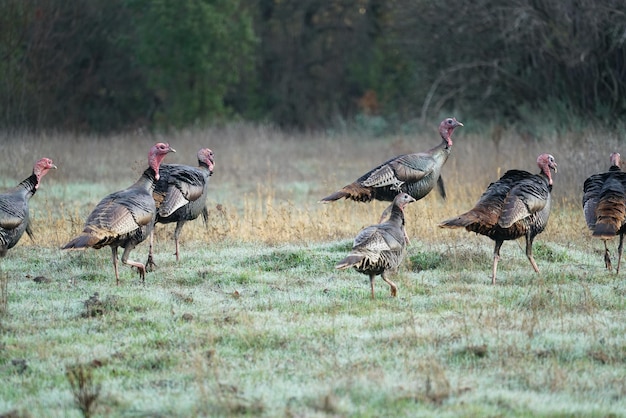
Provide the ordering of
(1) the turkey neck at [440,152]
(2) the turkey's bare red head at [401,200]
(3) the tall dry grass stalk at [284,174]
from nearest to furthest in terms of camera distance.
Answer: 1. (2) the turkey's bare red head at [401,200]
2. (1) the turkey neck at [440,152]
3. (3) the tall dry grass stalk at [284,174]

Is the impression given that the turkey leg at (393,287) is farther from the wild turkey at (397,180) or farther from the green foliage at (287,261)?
the wild turkey at (397,180)

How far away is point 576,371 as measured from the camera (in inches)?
249

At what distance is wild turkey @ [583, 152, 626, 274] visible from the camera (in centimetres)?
890

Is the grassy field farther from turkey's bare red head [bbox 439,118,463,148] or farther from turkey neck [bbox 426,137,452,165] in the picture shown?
turkey's bare red head [bbox 439,118,463,148]

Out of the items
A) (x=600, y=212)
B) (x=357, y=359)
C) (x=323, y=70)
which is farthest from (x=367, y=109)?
(x=357, y=359)

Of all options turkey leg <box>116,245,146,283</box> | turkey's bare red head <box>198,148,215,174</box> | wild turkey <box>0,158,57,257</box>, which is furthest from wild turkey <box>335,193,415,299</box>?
wild turkey <box>0,158,57,257</box>

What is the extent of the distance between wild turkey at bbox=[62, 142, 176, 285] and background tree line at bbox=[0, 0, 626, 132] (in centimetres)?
1259

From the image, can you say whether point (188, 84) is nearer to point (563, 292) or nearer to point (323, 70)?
point (323, 70)

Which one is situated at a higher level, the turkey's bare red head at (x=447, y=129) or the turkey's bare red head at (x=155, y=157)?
the turkey's bare red head at (x=447, y=129)

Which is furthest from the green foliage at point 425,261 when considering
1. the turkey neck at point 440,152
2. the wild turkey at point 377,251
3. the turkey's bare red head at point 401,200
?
the turkey neck at point 440,152

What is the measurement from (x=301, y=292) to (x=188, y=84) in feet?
95.1

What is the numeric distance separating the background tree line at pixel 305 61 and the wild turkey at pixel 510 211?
38.3ft

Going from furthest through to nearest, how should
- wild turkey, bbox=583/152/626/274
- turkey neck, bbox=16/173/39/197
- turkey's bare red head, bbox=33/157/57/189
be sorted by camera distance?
turkey's bare red head, bbox=33/157/57/189
turkey neck, bbox=16/173/39/197
wild turkey, bbox=583/152/626/274

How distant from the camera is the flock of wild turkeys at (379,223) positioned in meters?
8.50
